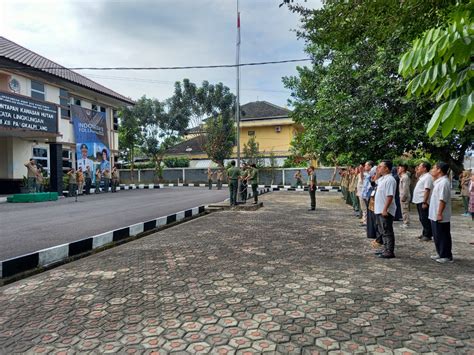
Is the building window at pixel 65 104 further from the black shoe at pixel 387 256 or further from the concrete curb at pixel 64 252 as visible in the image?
the black shoe at pixel 387 256

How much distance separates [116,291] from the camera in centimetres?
425

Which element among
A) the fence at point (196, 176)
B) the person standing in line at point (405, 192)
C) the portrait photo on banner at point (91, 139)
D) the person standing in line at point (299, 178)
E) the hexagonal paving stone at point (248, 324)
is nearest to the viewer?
the hexagonal paving stone at point (248, 324)

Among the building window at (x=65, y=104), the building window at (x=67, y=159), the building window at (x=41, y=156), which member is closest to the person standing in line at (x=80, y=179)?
the building window at (x=41, y=156)

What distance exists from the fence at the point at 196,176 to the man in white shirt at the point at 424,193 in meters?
22.5

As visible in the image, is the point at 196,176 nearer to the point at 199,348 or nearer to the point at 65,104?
the point at 65,104

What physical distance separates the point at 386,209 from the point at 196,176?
95.8ft

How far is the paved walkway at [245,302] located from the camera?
301cm

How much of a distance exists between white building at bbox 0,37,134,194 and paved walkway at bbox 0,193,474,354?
1373 centimetres

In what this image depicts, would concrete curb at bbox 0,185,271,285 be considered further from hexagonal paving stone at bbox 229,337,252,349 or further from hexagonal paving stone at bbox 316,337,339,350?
hexagonal paving stone at bbox 316,337,339,350

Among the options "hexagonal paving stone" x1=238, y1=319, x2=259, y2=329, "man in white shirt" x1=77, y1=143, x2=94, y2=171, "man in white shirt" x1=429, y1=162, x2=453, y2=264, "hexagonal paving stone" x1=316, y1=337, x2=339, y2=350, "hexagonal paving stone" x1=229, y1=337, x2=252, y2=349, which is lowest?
"hexagonal paving stone" x1=316, y1=337, x2=339, y2=350

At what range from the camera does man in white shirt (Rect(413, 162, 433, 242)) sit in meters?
6.90

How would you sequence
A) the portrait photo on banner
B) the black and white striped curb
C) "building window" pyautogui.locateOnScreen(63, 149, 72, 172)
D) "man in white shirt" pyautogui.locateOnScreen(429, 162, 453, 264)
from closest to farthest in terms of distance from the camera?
the black and white striped curb < "man in white shirt" pyautogui.locateOnScreen(429, 162, 453, 264) < "building window" pyautogui.locateOnScreen(63, 149, 72, 172) < the portrait photo on banner

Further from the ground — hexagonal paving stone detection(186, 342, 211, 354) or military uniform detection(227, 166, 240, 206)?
military uniform detection(227, 166, 240, 206)

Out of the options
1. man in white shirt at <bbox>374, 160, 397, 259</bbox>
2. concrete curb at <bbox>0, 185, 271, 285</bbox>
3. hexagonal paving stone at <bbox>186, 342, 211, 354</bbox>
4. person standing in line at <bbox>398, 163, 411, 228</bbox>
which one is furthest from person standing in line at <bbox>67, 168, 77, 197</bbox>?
hexagonal paving stone at <bbox>186, 342, 211, 354</bbox>
